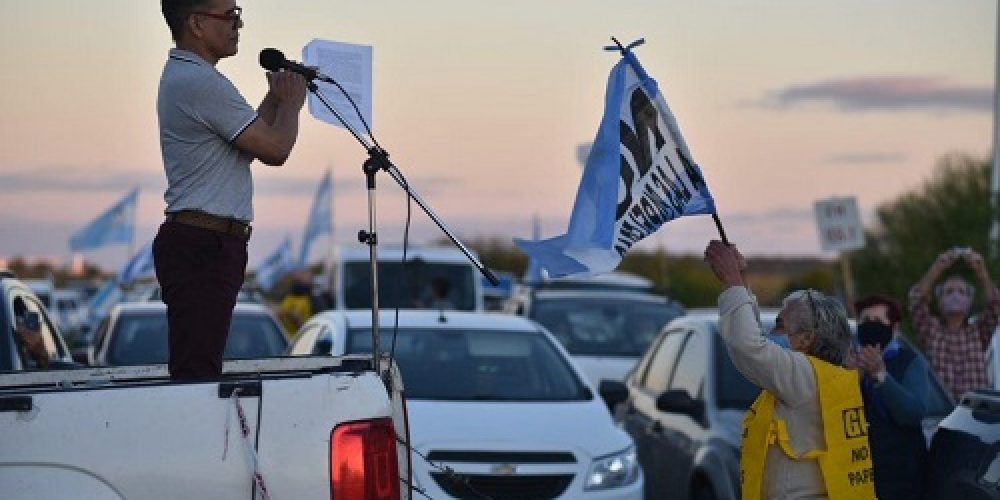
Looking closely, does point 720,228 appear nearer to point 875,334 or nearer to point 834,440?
point 834,440

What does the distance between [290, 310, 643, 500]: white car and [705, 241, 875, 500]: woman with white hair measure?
2910 mm

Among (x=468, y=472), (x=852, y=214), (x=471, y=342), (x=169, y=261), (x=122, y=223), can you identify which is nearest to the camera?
(x=169, y=261)

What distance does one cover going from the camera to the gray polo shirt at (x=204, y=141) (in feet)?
18.7

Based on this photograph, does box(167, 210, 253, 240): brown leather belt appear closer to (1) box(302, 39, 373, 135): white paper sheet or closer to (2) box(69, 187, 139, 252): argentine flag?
(1) box(302, 39, 373, 135): white paper sheet

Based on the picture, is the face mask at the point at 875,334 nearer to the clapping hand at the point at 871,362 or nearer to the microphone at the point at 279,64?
the clapping hand at the point at 871,362

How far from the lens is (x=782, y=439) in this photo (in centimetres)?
661

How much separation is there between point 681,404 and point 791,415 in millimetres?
4146

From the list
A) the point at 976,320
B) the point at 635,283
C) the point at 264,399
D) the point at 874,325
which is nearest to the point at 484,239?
the point at 635,283

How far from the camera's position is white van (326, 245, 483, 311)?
22969 mm

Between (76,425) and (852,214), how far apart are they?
1711cm

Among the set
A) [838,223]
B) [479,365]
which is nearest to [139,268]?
[838,223]

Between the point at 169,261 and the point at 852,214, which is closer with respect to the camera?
the point at 169,261

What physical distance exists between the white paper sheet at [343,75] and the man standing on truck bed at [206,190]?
0.59 m

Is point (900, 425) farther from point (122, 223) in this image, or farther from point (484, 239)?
point (484, 239)
